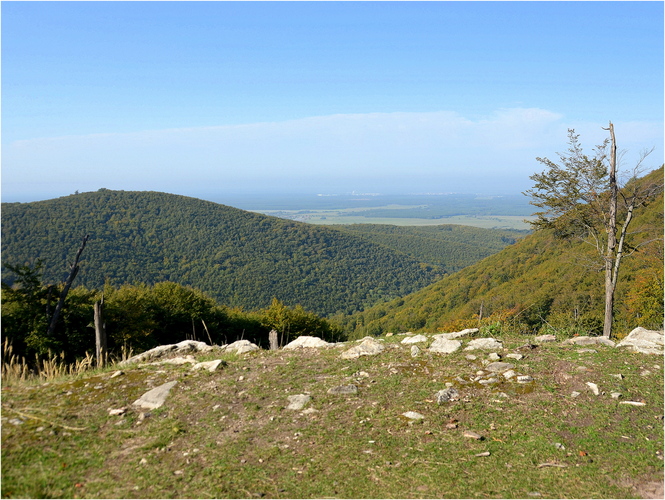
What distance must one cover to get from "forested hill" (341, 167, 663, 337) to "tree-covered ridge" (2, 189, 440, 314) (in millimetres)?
23409

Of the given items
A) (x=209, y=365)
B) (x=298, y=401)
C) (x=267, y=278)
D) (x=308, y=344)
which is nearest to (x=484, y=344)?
(x=308, y=344)

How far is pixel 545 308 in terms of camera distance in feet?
112

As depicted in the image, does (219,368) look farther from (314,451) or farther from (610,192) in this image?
(610,192)

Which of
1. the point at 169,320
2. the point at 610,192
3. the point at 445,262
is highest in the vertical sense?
the point at 610,192

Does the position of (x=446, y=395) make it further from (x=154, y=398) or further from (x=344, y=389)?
(x=154, y=398)

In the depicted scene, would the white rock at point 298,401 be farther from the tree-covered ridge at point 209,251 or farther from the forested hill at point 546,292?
the tree-covered ridge at point 209,251

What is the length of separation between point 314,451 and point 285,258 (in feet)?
316

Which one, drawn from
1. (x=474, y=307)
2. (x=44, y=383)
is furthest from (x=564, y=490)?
(x=474, y=307)

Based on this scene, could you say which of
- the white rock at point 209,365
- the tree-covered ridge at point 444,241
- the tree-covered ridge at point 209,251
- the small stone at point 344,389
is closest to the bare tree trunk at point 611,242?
the small stone at point 344,389

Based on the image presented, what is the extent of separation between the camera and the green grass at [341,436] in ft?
13.5

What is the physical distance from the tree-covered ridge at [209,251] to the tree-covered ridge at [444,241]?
13.1 m

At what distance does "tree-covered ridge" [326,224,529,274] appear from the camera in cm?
13575

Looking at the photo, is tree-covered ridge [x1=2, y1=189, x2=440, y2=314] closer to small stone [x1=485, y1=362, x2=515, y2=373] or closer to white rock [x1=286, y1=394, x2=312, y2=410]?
white rock [x1=286, y1=394, x2=312, y2=410]

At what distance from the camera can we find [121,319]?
72.3 ft
